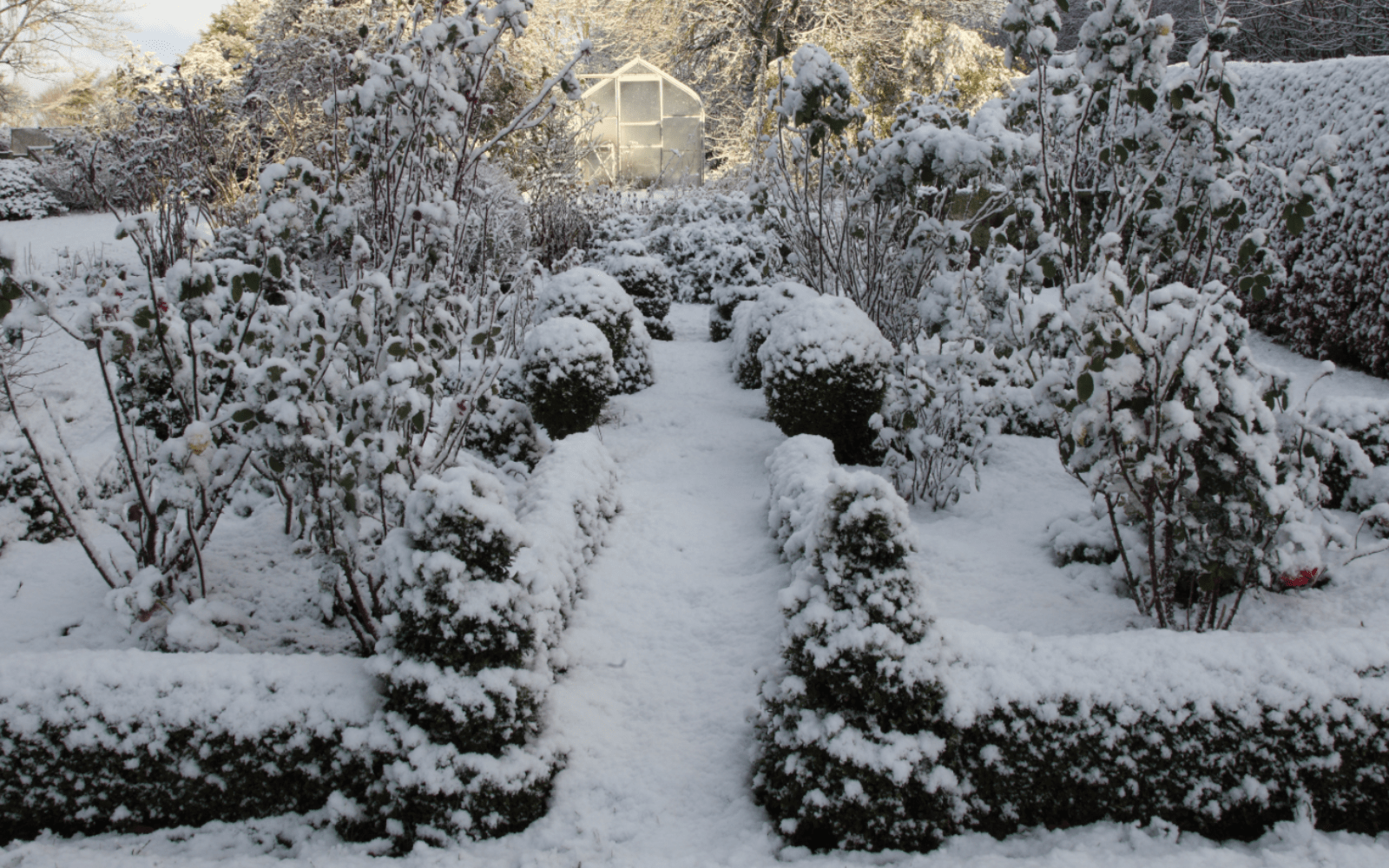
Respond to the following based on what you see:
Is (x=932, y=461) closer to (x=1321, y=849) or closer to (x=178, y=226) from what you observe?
(x=1321, y=849)

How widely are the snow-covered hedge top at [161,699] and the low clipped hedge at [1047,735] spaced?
48.2 inches

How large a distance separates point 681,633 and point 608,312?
3350 mm

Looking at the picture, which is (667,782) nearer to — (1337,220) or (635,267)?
(635,267)

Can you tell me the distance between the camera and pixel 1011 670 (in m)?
2.01

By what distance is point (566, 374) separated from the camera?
4645mm

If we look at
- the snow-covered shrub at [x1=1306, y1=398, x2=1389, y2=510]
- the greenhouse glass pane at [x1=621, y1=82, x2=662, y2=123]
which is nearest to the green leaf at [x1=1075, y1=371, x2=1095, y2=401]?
the snow-covered shrub at [x1=1306, y1=398, x2=1389, y2=510]

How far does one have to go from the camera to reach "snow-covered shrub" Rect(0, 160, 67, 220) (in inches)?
608

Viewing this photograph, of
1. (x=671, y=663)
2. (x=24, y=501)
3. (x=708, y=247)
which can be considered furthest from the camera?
(x=708, y=247)

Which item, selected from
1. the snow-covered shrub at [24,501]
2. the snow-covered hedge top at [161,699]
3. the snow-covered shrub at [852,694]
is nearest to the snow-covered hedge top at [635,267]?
the snow-covered shrub at [24,501]

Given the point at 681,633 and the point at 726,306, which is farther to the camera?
the point at 726,306

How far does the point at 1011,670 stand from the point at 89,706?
240 cm

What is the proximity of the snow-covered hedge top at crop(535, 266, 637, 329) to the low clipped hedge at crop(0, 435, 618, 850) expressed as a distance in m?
3.77

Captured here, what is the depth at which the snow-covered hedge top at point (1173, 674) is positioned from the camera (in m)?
1.93

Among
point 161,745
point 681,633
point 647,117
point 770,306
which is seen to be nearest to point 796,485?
point 681,633
